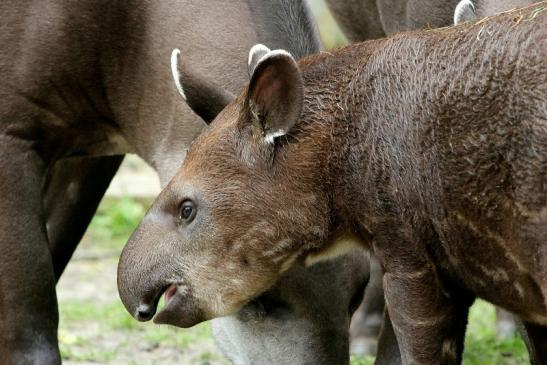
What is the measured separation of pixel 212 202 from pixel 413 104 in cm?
86

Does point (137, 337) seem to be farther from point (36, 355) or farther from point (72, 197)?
point (36, 355)

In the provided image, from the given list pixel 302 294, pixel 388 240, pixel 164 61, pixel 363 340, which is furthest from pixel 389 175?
pixel 363 340

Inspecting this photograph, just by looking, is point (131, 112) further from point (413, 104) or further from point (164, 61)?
point (413, 104)

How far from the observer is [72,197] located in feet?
24.8

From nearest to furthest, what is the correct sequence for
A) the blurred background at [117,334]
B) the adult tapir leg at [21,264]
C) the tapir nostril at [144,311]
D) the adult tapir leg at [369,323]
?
the tapir nostril at [144,311] < the adult tapir leg at [21,264] < the blurred background at [117,334] < the adult tapir leg at [369,323]

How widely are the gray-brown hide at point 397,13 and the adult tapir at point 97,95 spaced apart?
2.51 ft

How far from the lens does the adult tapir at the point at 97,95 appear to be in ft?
A: 20.3

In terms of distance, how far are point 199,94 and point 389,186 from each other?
111 centimetres

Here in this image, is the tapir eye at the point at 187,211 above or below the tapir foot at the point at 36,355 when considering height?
above

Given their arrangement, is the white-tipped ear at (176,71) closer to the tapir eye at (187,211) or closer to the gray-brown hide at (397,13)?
the tapir eye at (187,211)

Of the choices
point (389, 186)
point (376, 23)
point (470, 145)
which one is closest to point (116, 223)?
point (376, 23)

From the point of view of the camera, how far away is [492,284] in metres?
4.91

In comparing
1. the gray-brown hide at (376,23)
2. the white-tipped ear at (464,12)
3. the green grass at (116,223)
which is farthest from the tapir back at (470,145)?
the green grass at (116,223)

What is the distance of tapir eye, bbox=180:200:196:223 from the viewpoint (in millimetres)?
5336
